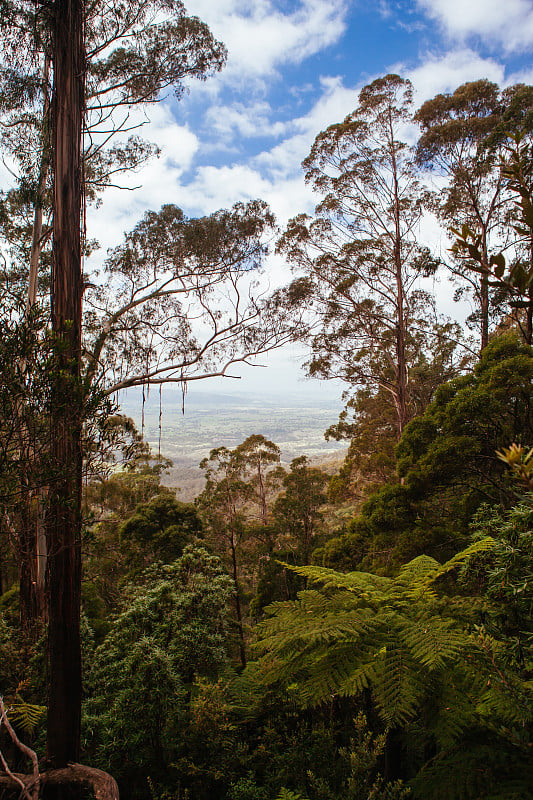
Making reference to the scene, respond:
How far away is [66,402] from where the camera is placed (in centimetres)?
304

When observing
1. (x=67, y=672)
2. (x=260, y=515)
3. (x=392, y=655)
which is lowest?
(x=260, y=515)

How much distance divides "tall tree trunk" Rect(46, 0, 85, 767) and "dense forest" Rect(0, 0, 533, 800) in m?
0.02

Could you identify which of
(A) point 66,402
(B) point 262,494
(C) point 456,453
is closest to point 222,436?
(B) point 262,494

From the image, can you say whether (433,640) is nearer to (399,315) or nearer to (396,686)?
(396,686)

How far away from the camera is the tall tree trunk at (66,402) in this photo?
3090 millimetres

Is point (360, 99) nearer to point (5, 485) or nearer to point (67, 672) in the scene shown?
point (5, 485)

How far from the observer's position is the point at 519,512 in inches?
67.3

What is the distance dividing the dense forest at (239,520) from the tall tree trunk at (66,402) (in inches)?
0.8

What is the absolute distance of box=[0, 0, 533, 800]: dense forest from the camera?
6.96 ft

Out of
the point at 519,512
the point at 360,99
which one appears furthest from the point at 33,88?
the point at 519,512

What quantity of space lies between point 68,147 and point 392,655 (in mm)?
5242

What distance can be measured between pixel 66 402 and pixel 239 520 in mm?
10655

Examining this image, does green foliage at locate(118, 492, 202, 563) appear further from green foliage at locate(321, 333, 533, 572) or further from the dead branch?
the dead branch

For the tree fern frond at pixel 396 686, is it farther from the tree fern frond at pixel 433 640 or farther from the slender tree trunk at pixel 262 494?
the slender tree trunk at pixel 262 494
